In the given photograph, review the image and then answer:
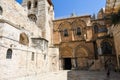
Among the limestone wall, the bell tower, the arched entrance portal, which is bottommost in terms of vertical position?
the arched entrance portal

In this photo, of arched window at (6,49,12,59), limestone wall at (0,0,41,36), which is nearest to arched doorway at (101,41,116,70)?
limestone wall at (0,0,41,36)

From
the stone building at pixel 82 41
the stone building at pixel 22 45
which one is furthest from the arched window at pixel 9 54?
the stone building at pixel 82 41

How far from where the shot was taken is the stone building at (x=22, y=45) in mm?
10375

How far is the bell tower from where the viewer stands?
22736 mm

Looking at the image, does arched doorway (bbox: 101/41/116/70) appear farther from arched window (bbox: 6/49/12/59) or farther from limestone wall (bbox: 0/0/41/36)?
arched window (bbox: 6/49/12/59)

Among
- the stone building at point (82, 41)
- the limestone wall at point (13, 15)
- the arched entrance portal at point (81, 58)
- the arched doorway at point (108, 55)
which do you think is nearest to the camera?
the limestone wall at point (13, 15)

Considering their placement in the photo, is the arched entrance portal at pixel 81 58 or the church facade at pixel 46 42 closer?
the church facade at pixel 46 42

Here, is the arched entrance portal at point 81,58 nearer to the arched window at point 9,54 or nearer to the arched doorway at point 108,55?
the arched doorway at point 108,55

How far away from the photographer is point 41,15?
76.9 feet

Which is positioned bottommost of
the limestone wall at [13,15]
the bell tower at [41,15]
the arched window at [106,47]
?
the arched window at [106,47]

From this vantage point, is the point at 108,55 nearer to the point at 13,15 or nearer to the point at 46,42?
the point at 46,42

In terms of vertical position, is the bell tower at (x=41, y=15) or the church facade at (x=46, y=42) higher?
the bell tower at (x=41, y=15)

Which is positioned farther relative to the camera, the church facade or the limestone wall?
the limestone wall

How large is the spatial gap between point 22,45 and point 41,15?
11.9 meters
